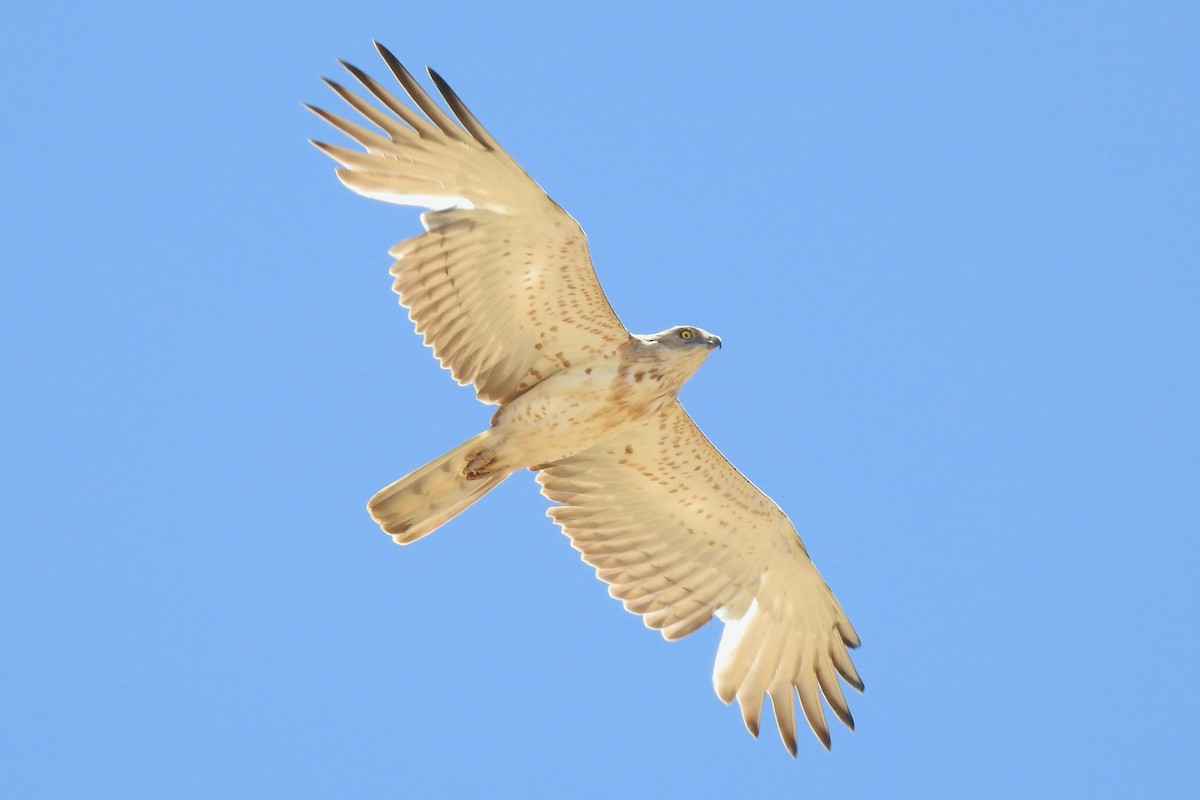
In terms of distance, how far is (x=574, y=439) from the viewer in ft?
38.8

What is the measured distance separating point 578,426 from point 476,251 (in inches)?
60.9

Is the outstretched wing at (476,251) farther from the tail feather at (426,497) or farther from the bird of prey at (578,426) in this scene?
the tail feather at (426,497)

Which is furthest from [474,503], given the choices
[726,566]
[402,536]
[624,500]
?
[726,566]

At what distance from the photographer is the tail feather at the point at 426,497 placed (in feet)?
36.7

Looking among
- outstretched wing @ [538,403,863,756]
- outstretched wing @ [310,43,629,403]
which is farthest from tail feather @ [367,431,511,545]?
outstretched wing @ [538,403,863,756]

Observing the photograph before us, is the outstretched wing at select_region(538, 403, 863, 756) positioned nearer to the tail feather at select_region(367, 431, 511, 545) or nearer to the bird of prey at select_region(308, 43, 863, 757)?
the bird of prey at select_region(308, 43, 863, 757)

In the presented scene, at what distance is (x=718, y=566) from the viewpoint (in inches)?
504

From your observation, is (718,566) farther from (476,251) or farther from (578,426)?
(476,251)

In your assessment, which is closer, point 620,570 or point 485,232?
point 485,232

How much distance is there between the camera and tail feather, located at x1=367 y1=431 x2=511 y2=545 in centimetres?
1117

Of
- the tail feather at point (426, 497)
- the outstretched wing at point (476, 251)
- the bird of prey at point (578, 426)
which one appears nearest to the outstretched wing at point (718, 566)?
the bird of prey at point (578, 426)

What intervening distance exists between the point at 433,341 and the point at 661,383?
174 cm

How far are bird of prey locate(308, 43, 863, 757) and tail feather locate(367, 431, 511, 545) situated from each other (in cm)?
1

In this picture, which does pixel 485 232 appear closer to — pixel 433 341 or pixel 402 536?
pixel 433 341
